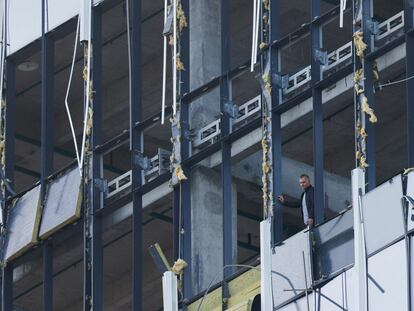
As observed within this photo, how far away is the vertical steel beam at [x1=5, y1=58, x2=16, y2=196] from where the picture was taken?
142ft

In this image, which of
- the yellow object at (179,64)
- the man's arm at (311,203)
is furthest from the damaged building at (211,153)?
the man's arm at (311,203)

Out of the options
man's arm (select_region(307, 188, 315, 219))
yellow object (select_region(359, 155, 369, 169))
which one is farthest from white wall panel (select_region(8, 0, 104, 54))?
yellow object (select_region(359, 155, 369, 169))

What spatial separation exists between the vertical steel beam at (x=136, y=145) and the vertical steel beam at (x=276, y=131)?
353 cm

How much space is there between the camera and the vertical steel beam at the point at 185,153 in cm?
3803

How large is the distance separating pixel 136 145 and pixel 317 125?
16.8ft

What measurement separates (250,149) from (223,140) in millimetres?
527

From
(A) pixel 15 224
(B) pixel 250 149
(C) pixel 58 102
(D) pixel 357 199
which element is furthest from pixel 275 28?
(C) pixel 58 102

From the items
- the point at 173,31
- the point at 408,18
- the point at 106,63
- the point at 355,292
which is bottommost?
the point at 355,292

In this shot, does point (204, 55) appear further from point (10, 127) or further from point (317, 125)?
point (10, 127)

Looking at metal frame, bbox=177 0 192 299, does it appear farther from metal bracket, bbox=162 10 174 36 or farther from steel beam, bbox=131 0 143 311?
steel beam, bbox=131 0 143 311

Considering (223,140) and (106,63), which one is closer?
(223,140)

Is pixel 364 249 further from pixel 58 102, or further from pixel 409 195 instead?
pixel 58 102

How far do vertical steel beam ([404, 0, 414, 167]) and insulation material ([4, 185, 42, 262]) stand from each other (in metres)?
10.0

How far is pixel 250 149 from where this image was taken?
37.6m
